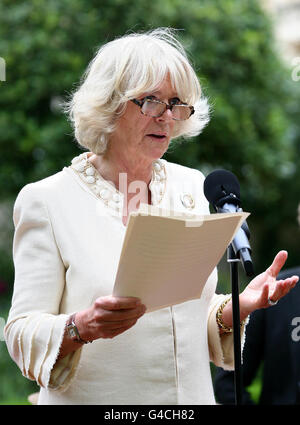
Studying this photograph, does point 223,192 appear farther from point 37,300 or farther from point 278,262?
point 37,300

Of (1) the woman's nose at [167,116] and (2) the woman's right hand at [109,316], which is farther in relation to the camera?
(1) the woman's nose at [167,116]

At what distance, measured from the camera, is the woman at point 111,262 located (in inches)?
81.8

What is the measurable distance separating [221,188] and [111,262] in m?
0.41

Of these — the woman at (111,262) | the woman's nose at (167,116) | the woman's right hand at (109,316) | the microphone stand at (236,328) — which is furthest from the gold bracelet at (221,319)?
the woman's nose at (167,116)

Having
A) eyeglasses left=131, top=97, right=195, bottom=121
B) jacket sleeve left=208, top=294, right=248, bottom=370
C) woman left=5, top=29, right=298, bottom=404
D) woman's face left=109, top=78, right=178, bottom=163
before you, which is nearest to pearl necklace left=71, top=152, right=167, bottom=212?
woman left=5, top=29, right=298, bottom=404

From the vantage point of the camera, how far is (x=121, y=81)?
229 centimetres

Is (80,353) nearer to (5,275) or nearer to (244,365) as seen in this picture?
(244,365)

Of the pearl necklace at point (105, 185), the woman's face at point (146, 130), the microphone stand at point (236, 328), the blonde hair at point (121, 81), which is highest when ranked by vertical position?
the blonde hair at point (121, 81)

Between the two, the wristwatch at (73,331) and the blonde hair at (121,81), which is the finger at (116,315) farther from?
the blonde hair at (121,81)

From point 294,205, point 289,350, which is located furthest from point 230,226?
point 294,205

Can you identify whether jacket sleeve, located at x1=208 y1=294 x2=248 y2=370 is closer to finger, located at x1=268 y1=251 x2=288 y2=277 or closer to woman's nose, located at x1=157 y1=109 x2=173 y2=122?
finger, located at x1=268 y1=251 x2=288 y2=277
